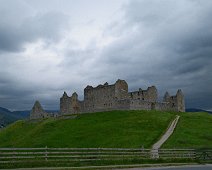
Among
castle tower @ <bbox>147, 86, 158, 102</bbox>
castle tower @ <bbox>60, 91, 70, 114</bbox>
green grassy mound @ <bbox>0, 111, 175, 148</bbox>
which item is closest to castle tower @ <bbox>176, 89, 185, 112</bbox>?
castle tower @ <bbox>147, 86, 158, 102</bbox>

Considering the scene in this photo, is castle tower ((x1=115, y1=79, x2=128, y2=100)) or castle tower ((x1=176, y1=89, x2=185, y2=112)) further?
castle tower ((x1=176, y1=89, x2=185, y2=112))

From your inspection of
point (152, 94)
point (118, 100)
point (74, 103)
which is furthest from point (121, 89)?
point (74, 103)

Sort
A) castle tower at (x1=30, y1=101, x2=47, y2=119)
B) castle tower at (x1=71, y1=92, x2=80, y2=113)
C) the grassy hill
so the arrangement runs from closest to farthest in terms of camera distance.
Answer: the grassy hill
castle tower at (x1=71, y1=92, x2=80, y2=113)
castle tower at (x1=30, y1=101, x2=47, y2=119)

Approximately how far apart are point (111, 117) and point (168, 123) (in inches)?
868

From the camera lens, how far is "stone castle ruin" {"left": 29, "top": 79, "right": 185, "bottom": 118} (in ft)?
445

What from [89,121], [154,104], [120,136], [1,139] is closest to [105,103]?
[154,104]

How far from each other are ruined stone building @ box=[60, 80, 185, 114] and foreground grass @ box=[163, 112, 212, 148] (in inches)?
968

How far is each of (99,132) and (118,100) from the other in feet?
134

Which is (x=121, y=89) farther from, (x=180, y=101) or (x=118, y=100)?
(x=180, y=101)

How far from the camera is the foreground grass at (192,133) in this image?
248ft

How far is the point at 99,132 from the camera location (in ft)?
316

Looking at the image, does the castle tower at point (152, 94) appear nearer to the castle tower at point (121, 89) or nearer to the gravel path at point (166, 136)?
the castle tower at point (121, 89)

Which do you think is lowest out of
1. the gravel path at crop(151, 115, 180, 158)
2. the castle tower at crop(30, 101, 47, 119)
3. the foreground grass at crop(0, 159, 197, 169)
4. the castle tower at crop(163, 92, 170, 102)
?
the foreground grass at crop(0, 159, 197, 169)

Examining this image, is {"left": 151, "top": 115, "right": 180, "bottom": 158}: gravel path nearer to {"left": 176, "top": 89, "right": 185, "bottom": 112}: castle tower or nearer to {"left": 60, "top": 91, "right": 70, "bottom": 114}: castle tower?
{"left": 176, "top": 89, "right": 185, "bottom": 112}: castle tower
